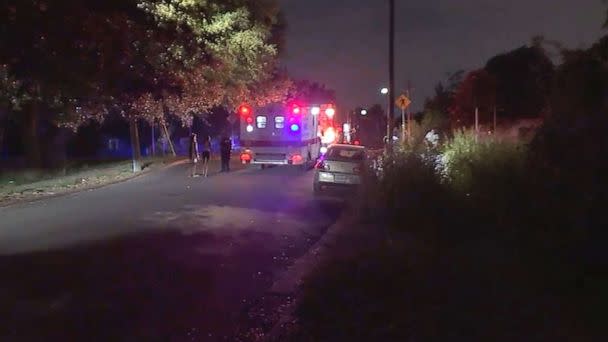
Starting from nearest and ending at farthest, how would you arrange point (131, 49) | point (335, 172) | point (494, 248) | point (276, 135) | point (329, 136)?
point (494, 248), point (335, 172), point (131, 49), point (276, 135), point (329, 136)

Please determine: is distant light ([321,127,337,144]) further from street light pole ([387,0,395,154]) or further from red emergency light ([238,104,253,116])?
street light pole ([387,0,395,154])

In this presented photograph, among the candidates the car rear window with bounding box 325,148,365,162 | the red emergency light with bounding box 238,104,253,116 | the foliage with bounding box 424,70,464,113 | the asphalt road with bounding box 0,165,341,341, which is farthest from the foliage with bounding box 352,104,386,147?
the asphalt road with bounding box 0,165,341,341

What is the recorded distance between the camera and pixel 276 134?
31812 mm

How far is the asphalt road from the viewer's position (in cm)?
775

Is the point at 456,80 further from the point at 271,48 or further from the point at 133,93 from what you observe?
the point at 133,93

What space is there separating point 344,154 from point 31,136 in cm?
1585

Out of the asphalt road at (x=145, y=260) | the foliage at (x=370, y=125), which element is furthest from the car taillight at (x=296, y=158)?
the foliage at (x=370, y=125)

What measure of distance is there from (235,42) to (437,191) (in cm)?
1632

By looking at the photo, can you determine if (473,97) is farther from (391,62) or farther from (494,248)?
(494,248)

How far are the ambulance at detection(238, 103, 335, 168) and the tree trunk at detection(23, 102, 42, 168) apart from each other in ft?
27.6

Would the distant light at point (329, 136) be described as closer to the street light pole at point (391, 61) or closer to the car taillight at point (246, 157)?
the car taillight at point (246, 157)

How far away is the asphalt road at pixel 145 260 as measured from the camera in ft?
25.4

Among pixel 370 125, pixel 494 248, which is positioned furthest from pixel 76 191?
pixel 370 125

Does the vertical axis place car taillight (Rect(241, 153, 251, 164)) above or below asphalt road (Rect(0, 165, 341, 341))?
above
